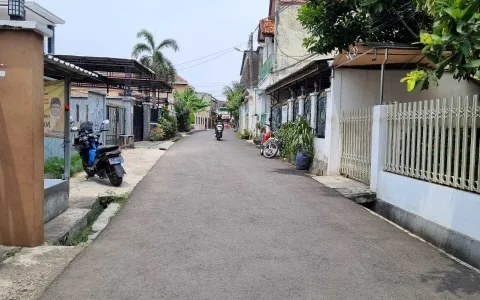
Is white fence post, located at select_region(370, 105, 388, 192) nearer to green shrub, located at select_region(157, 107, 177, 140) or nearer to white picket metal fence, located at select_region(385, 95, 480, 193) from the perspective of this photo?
white picket metal fence, located at select_region(385, 95, 480, 193)

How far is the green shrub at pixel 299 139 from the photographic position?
14703mm

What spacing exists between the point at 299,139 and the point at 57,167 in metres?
7.41

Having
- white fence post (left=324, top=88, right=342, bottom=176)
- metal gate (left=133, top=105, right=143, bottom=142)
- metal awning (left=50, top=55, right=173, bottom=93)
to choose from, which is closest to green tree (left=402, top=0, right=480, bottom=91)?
white fence post (left=324, top=88, right=342, bottom=176)

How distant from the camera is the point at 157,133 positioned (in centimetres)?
2691

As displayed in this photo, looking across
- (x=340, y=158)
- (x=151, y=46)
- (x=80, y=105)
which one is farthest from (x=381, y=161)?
(x=151, y=46)

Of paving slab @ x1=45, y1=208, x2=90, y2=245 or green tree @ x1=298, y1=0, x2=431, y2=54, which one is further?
green tree @ x1=298, y1=0, x2=431, y2=54

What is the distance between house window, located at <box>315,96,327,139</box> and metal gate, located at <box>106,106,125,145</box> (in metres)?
8.28

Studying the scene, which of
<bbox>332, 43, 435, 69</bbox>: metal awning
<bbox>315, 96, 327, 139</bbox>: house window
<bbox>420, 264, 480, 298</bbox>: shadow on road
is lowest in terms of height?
<bbox>420, 264, 480, 298</bbox>: shadow on road

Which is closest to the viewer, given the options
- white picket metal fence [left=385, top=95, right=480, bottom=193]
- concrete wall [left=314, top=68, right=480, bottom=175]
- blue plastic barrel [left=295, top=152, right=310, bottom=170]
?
white picket metal fence [left=385, top=95, right=480, bottom=193]

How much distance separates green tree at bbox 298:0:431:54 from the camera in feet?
32.5

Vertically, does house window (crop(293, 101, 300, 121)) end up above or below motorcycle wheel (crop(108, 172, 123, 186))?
above

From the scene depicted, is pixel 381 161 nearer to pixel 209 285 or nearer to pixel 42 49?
pixel 209 285

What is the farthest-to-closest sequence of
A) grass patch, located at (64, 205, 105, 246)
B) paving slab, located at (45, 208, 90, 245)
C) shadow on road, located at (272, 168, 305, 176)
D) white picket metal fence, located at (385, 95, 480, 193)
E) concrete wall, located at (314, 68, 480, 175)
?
1. shadow on road, located at (272, 168, 305, 176)
2. concrete wall, located at (314, 68, 480, 175)
3. grass patch, located at (64, 205, 105, 246)
4. paving slab, located at (45, 208, 90, 245)
5. white picket metal fence, located at (385, 95, 480, 193)

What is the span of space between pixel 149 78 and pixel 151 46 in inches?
547
